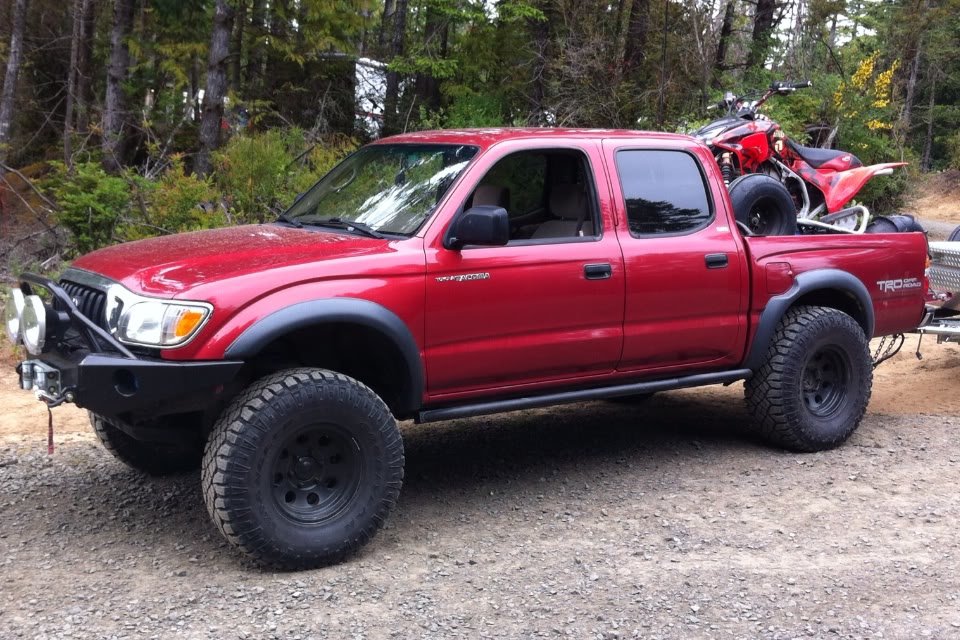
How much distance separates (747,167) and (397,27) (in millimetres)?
11667

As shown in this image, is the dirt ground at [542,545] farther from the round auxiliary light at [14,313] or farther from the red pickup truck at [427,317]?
the round auxiliary light at [14,313]

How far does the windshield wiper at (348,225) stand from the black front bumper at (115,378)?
110 centimetres

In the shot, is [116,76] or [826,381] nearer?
[826,381]

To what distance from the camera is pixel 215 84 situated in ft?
43.7

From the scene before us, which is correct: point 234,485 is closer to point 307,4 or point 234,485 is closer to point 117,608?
point 117,608

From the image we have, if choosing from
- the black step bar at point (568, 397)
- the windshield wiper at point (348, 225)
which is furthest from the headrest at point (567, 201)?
the windshield wiper at point (348, 225)

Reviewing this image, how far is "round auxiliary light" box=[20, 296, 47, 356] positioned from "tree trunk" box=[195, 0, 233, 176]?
353 inches

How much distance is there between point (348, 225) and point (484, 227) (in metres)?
0.89

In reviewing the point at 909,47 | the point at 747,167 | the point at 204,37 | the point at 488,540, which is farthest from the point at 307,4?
the point at 909,47

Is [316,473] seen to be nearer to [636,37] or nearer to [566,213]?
[566,213]

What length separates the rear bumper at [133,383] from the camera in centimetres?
395

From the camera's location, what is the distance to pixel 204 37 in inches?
693

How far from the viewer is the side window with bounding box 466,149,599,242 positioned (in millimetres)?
5418

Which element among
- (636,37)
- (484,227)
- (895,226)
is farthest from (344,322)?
(636,37)
